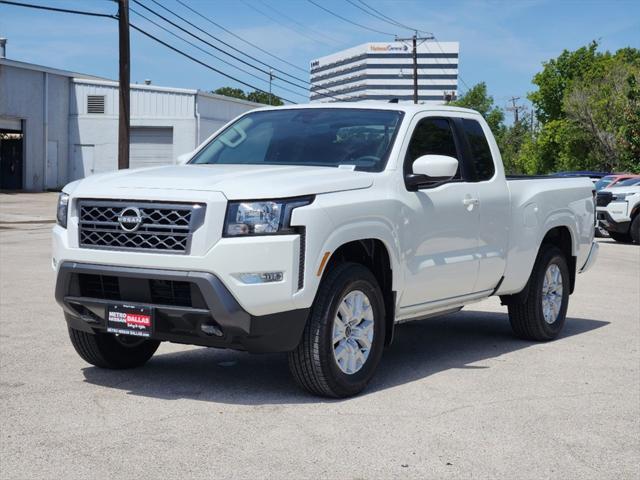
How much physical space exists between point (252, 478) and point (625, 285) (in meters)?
10.6

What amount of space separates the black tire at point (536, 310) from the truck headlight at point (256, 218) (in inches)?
144

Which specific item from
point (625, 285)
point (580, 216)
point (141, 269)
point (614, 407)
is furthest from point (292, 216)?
point (625, 285)

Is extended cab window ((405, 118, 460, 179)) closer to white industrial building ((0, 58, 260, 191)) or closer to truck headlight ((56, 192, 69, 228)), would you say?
truck headlight ((56, 192, 69, 228))

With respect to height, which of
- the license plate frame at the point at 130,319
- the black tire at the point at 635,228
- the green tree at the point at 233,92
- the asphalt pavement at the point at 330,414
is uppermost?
the green tree at the point at 233,92

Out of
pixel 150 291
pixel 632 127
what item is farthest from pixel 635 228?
pixel 632 127

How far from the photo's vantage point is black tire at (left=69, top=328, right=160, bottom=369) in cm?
689

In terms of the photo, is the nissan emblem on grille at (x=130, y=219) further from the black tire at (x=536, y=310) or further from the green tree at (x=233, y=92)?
the green tree at (x=233, y=92)

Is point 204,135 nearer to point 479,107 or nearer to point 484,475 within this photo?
point 479,107

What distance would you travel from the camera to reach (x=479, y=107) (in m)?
86.8

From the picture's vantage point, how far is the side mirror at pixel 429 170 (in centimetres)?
682

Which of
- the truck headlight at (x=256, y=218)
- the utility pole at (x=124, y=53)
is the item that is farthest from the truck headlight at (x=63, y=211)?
the utility pole at (x=124, y=53)

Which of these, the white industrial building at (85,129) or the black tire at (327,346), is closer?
the black tire at (327,346)

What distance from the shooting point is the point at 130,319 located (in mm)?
6008

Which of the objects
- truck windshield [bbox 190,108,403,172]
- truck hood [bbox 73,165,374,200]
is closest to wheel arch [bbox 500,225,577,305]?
truck windshield [bbox 190,108,403,172]
